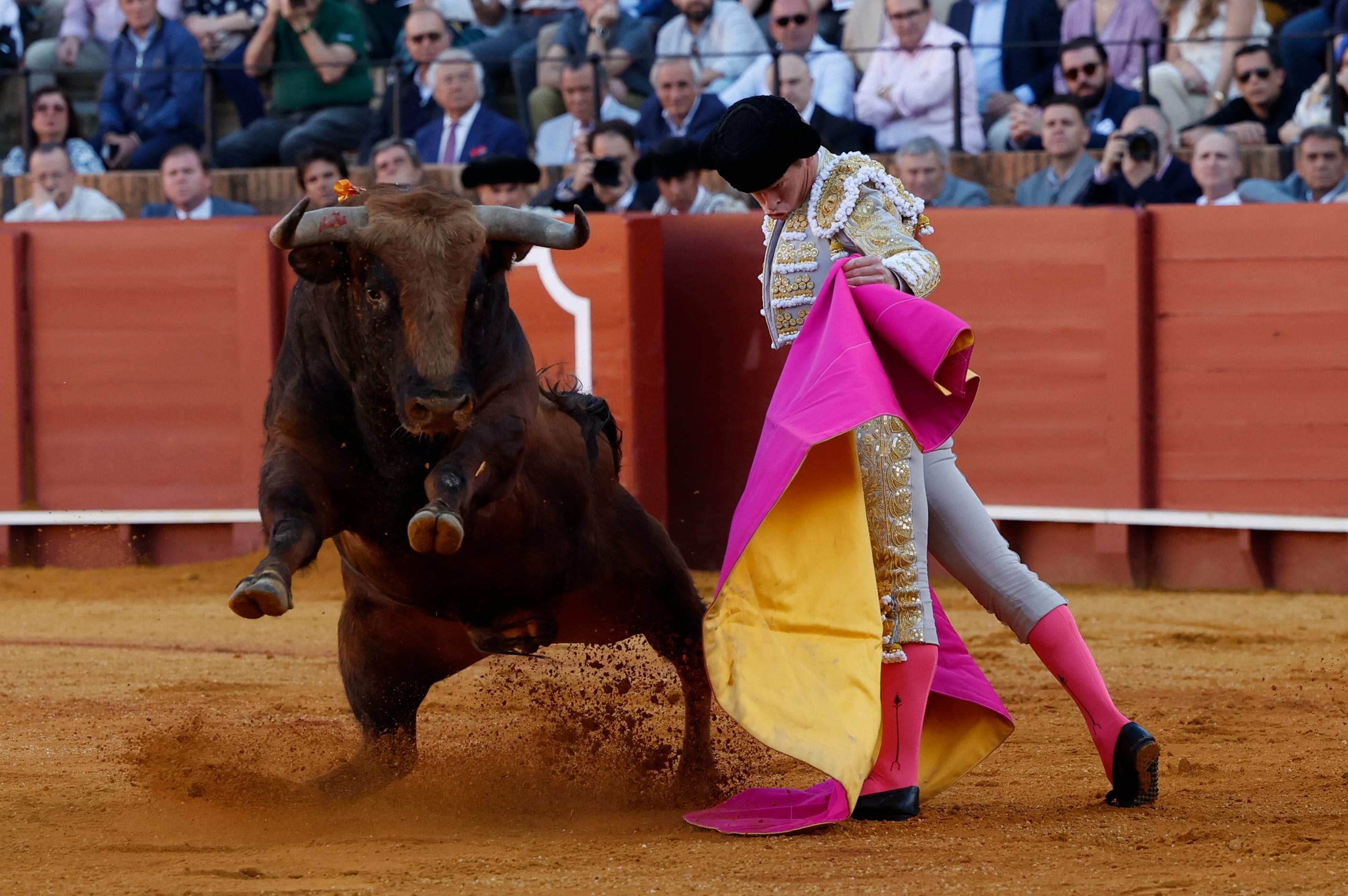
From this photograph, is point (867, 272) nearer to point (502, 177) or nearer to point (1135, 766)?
point (1135, 766)

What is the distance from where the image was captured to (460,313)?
11.0ft

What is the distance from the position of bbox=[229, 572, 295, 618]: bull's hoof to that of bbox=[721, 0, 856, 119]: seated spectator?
557cm

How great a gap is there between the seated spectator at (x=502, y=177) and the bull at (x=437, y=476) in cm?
345

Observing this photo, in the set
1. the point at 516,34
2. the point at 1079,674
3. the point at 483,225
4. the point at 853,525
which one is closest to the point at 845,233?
the point at 853,525

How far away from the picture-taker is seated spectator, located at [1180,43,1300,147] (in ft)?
25.5

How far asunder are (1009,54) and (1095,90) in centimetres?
62

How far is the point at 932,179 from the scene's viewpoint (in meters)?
7.36

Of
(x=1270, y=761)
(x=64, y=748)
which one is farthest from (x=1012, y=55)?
(x=64, y=748)

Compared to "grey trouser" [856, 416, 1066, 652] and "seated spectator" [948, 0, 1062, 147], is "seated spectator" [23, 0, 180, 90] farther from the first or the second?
"grey trouser" [856, 416, 1066, 652]

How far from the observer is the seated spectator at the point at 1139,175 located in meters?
7.15

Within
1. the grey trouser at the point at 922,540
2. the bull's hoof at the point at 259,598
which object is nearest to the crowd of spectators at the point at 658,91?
the grey trouser at the point at 922,540

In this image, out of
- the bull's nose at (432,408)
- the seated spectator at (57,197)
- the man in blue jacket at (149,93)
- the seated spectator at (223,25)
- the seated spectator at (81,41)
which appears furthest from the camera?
the seated spectator at (81,41)

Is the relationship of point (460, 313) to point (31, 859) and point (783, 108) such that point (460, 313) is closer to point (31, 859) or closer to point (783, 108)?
point (783, 108)

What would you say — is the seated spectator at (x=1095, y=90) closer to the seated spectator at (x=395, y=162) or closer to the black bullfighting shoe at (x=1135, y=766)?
the seated spectator at (x=395, y=162)
